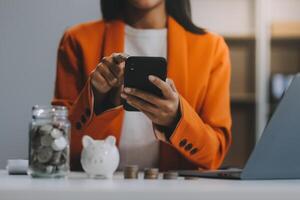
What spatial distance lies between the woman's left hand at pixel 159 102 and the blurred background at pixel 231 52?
0.38 m

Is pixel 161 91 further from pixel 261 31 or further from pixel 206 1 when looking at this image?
pixel 261 31

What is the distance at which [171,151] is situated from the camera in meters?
1.77

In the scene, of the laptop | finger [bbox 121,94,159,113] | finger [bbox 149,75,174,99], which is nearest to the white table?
the laptop

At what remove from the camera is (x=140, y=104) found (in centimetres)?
152

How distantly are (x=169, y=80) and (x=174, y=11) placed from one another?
1.03ft

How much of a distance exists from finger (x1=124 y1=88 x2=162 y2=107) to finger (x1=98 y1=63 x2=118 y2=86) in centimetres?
21

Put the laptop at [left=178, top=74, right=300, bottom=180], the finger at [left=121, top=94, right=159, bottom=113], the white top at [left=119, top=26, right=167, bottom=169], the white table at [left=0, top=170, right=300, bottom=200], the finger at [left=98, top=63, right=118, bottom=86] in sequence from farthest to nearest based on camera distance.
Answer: the white top at [left=119, top=26, right=167, bottom=169]
the finger at [left=98, top=63, right=118, bottom=86]
the finger at [left=121, top=94, right=159, bottom=113]
the laptop at [left=178, top=74, right=300, bottom=180]
the white table at [left=0, top=170, right=300, bottom=200]

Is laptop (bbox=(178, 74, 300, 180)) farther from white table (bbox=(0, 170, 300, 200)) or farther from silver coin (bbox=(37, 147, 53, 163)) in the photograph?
silver coin (bbox=(37, 147, 53, 163))

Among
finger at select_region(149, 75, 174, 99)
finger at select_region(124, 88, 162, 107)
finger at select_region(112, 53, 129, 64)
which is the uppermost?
finger at select_region(112, 53, 129, 64)

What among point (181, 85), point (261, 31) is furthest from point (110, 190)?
point (261, 31)

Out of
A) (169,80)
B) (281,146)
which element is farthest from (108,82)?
(281,146)

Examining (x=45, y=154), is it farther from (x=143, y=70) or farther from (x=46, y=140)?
(x=143, y=70)

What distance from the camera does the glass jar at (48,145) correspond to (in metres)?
1.10

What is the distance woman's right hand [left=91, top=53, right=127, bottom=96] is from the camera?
1.66 m
